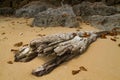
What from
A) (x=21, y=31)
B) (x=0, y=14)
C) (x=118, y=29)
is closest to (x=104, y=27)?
(x=118, y=29)

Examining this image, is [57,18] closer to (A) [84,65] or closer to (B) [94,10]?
→ (B) [94,10]

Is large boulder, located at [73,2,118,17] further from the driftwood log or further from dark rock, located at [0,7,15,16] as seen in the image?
the driftwood log

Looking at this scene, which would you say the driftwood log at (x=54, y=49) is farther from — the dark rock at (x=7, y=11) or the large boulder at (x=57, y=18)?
the dark rock at (x=7, y=11)

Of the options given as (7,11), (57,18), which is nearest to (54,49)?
(57,18)

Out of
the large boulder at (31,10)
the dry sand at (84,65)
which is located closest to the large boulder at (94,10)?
the large boulder at (31,10)

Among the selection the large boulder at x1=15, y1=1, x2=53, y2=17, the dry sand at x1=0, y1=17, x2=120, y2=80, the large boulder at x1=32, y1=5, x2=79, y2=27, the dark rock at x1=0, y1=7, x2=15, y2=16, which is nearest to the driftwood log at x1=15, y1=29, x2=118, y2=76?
the dry sand at x1=0, y1=17, x2=120, y2=80
